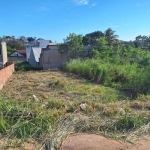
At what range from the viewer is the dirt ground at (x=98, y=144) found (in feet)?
8.25

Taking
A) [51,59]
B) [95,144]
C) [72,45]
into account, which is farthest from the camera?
[51,59]

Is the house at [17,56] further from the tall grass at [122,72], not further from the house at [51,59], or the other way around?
the tall grass at [122,72]

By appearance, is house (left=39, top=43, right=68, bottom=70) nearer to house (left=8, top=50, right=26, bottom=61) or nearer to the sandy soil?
the sandy soil

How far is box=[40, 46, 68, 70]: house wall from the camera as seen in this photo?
15.5 m

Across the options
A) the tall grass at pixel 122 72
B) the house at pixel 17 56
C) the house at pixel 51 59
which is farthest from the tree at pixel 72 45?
the house at pixel 17 56

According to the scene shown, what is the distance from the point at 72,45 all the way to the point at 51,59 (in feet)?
7.50

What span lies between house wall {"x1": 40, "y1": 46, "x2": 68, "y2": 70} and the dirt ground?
1305 centimetres

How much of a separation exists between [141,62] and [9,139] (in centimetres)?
960

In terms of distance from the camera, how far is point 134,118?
3227mm

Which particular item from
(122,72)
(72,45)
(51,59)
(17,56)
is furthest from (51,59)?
(17,56)

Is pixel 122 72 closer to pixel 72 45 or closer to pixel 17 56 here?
pixel 72 45

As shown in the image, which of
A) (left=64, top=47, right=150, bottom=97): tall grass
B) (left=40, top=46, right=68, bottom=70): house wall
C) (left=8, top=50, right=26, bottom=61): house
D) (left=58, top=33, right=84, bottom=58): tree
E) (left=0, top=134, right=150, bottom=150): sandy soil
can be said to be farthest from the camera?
(left=8, top=50, right=26, bottom=61): house

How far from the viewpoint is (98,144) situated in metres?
2.59

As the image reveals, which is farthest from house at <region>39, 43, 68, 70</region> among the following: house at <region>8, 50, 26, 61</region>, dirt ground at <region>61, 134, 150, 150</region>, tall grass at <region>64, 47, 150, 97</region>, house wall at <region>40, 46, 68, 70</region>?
house at <region>8, 50, 26, 61</region>
